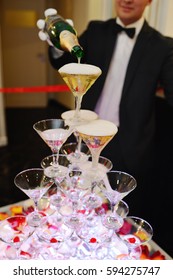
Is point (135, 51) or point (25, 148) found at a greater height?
point (135, 51)

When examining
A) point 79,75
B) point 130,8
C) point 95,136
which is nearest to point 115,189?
point 95,136

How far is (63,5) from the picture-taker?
407 centimetres

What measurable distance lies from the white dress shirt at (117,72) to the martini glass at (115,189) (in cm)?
70

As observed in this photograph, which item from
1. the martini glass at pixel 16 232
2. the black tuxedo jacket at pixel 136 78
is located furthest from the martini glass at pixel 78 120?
the black tuxedo jacket at pixel 136 78

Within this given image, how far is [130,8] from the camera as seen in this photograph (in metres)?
1.33

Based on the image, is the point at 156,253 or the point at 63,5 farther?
the point at 63,5

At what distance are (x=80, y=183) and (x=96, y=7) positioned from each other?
108 inches

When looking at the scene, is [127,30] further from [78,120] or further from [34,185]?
[34,185]

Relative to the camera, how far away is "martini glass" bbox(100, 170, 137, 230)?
32.5 inches

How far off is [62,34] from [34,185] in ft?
1.50

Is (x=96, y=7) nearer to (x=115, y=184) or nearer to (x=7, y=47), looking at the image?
(x=7, y=47)

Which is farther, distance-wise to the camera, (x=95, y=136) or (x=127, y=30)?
(x=127, y=30)

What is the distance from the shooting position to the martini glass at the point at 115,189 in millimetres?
825
